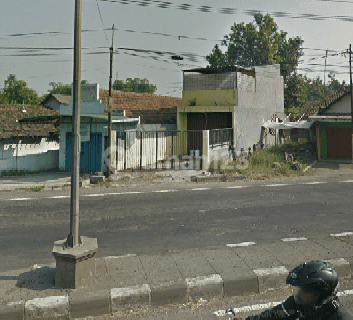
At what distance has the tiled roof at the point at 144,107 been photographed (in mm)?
25734

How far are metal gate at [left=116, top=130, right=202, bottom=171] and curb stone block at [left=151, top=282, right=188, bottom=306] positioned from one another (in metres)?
12.9

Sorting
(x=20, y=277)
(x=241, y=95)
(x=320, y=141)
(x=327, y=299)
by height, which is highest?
(x=241, y=95)

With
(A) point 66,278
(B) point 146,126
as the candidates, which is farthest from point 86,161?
(A) point 66,278

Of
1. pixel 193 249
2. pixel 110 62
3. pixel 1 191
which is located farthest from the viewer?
pixel 110 62

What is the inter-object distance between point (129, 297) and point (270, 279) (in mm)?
2016

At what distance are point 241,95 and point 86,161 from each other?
1018cm

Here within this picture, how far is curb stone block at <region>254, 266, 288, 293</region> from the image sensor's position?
226 inches

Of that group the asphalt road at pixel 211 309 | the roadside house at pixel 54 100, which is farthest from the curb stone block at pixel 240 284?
the roadside house at pixel 54 100

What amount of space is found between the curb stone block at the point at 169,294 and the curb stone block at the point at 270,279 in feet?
3.61

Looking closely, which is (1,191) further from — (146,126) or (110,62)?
(146,126)

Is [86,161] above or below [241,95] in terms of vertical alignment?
below

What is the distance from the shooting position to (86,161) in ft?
61.2

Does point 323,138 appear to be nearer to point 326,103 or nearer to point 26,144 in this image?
point 326,103

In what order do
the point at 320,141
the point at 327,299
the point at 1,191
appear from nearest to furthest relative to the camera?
the point at 327,299
the point at 1,191
the point at 320,141
